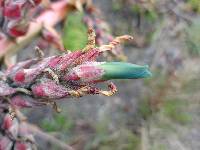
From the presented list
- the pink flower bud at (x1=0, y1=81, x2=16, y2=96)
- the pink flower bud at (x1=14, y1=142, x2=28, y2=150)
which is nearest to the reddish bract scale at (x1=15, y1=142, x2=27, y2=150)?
the pink flower bud at (x1=14, y1=142, x2=28, y2=150)

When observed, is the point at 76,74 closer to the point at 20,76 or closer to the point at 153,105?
the point at 20,76

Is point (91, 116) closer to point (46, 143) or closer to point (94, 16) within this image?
point (46, 143)

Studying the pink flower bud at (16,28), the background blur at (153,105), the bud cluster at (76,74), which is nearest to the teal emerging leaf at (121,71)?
the bud cluster at (76,74)

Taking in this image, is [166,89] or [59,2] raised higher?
[59,2]

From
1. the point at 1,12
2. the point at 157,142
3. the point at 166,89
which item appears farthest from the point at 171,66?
the point at 1,12

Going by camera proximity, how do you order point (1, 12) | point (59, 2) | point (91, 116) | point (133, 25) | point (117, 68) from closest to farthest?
point (117, 68), point (1, 12), point (59, 2), point (91, 116), point (133, 25)

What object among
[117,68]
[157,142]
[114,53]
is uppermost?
[114,53]

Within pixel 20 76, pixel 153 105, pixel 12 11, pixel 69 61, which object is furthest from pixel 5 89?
pixel 153 105

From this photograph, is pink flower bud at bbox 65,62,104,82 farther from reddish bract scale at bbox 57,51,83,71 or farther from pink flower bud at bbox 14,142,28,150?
→ pink flower bud at bbox 14,142,28,150
